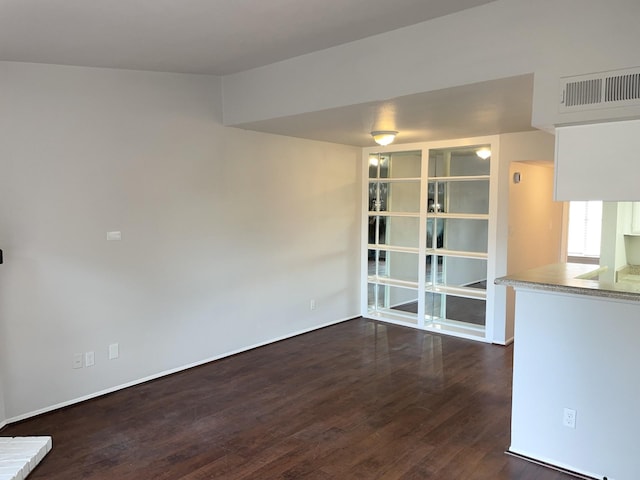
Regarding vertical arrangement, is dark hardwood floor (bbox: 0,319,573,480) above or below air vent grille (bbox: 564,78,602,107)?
below

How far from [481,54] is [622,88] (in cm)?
77

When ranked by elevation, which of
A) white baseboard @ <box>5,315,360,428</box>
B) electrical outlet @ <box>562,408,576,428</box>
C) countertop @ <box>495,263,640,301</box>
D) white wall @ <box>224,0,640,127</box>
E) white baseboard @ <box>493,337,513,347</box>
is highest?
white wall @ <box>224,0,640,127</box>

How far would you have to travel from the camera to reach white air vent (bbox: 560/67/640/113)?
2275mm

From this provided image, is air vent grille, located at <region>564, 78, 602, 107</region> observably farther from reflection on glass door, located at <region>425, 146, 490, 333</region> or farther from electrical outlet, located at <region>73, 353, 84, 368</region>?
electrical outlet, located at <region>73, 353, 84, 368</region>

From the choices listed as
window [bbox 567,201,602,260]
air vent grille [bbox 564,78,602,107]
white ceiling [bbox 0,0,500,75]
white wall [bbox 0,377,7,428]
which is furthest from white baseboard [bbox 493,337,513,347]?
window [bbox 567,201,602,260]

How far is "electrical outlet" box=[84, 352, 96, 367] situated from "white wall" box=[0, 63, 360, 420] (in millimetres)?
34

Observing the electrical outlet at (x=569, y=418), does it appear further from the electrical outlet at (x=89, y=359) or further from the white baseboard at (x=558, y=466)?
the electrical outlet at (x=89, y=359)

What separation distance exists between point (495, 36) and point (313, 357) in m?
3.34

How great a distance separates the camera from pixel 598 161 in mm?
2516

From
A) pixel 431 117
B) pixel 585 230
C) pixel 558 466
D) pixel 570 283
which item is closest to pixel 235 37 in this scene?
pixel 431 117

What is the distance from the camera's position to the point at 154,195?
402cm

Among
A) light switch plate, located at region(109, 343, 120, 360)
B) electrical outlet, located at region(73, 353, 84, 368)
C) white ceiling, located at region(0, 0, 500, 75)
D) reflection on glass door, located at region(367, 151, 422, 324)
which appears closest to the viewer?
white ceiling, located at region(0, 0, 500, 75)

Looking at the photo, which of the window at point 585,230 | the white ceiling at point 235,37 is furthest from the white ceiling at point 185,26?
the window at point 585,230

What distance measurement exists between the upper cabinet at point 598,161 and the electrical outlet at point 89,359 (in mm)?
3586
